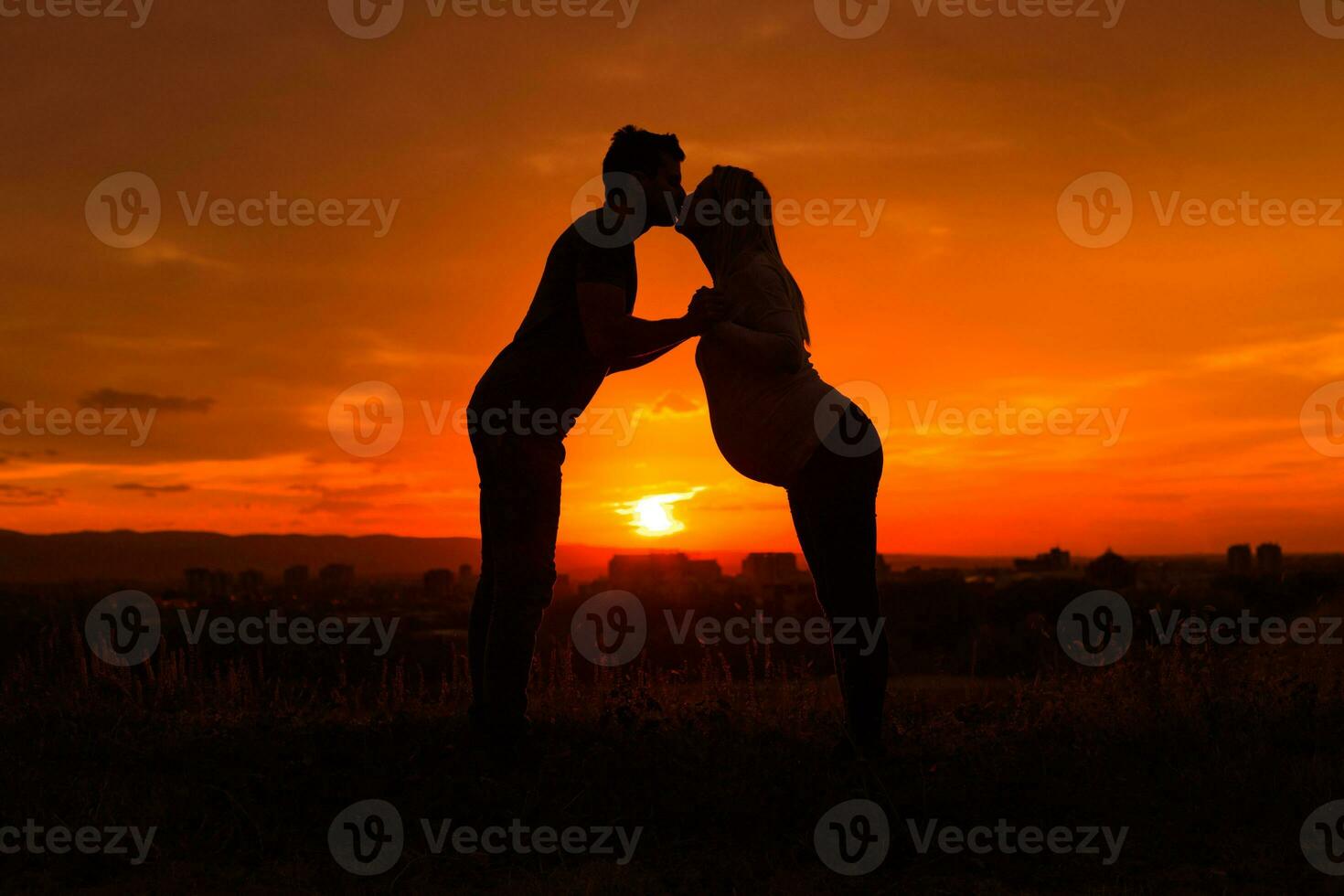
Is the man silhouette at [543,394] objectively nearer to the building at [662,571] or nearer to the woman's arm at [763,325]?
the woman's arm at [763,325]

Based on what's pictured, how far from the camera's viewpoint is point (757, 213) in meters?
5.04

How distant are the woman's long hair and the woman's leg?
2.37 feet

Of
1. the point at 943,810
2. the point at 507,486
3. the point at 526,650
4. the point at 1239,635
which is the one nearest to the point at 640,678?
the point at 526,650

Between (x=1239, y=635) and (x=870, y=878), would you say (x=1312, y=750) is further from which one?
(x=870, y=878)

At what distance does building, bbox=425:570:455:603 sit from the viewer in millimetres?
53375

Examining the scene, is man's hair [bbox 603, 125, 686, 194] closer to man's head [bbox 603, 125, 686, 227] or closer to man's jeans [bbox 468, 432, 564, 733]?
man's head [bbox 603, 125, 686, 227]

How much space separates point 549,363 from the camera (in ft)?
16.9

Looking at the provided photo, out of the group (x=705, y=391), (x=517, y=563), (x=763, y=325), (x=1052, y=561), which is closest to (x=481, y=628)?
(x=517, y=563)

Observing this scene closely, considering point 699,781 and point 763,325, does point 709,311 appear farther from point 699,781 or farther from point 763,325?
point 699,781

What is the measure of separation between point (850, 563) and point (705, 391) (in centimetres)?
109

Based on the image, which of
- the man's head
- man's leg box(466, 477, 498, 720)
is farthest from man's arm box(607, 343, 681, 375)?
man's leg box(466, 477, 498, 720)

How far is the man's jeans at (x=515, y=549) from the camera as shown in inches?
200

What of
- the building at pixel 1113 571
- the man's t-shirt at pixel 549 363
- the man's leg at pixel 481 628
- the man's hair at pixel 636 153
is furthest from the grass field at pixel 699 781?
the building at pixel 1113 571

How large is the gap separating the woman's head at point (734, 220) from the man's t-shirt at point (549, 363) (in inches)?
15.5
